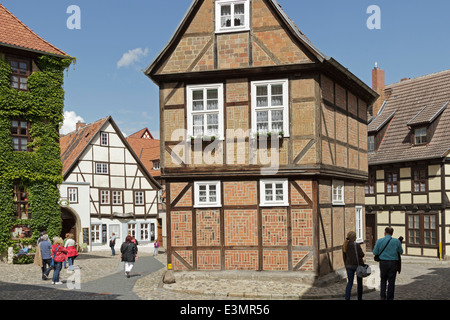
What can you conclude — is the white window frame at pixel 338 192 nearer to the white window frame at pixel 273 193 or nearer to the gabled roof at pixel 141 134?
→ the white window frame at pixel 273 193

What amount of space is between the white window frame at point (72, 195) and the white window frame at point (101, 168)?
205cm

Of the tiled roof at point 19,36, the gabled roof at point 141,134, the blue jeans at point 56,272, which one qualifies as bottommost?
the blue jeans at point 56,272

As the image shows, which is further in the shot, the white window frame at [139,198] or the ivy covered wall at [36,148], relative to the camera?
the white window frame at [139,198]

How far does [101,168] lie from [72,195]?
2837 mm

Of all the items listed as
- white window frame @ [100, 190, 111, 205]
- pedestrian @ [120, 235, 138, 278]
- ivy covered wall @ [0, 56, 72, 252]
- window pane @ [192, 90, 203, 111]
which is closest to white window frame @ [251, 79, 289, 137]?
window pane @ [192, 90, 203, 111]

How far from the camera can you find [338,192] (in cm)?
1862

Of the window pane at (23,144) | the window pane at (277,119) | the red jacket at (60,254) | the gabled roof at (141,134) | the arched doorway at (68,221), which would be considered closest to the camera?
the window pane at (277,119)

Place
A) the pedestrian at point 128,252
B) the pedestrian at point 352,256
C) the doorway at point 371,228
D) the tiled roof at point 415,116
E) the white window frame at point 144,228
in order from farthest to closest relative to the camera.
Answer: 1. the white window frame at point 144,228
2. the doorway at point 371,228
3. the tiled roof at point 415,116
4. the pedestrian at point 128,252
5. the pedestrian at point 352,256

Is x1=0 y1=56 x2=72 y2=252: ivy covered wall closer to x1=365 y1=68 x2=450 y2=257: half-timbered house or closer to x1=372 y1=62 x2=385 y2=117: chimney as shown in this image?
x1=365 y1=68 x2=450 y2=257: half-timbered house

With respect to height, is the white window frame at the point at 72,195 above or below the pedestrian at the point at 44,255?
above

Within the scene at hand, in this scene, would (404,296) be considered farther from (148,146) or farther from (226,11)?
(148,146)

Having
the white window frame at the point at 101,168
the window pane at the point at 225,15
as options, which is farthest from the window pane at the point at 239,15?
the white window frame at the point at 101,168

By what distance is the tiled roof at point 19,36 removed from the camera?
26073 millimetres

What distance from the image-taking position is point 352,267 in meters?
12.7
